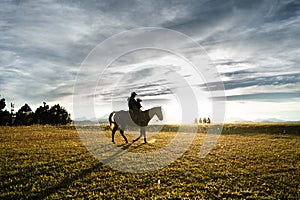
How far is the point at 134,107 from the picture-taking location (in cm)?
1947

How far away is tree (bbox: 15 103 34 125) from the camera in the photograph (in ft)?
255

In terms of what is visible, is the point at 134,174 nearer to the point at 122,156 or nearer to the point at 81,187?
the point at 81,187

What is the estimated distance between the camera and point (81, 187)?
28.7 feet

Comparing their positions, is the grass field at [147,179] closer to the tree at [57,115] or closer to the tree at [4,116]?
the tree at [4,116]

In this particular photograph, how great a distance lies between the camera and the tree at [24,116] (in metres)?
77.8

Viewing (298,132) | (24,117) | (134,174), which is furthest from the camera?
(24,117)

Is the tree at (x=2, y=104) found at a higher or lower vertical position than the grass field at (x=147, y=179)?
higher

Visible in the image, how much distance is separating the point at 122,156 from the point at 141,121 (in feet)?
19.5

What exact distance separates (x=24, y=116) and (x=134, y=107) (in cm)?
7293

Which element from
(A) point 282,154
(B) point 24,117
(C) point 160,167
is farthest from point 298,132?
(B) point 24,117

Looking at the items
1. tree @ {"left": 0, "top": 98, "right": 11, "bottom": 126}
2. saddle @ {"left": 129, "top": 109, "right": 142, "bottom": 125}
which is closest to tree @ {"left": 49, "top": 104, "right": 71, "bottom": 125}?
tree @ {"left": 0, "top": 98, "right": 11, "bottom": 126}

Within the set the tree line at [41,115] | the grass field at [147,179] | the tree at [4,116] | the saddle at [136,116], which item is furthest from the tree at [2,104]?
the grass field at [147,179]

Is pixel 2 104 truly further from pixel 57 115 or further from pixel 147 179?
pixel 147 179

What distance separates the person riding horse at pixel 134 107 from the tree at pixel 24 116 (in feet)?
235
